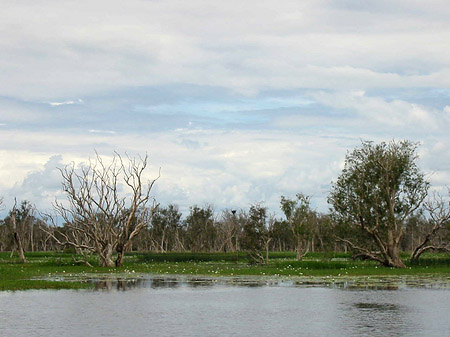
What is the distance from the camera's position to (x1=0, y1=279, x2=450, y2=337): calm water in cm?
2222

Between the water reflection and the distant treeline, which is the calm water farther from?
the distant treeline

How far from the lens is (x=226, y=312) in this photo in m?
27.0

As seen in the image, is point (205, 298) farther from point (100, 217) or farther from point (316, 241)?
point (316, 241)

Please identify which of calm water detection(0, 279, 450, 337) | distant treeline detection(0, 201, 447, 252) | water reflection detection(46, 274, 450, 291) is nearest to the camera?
calm water detection(0, 279, 450, 337)

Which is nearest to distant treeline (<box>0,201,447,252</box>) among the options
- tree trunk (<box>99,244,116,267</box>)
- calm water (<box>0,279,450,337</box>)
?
tree trunk (<box>99,244,116,267</box>)

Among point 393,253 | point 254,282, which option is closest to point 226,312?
point 254,282

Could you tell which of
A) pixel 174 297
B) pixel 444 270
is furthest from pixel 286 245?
pixel 174 297

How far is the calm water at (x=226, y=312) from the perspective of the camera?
2222 centimetres

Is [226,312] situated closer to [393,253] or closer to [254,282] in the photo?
[254,282]

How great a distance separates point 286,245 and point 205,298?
5067 inches

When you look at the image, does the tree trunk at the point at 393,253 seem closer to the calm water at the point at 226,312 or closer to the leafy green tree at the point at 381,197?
the leafy green tree at the point at 381,197

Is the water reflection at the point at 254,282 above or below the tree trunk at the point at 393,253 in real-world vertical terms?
below

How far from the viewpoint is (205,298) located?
32.6 meters

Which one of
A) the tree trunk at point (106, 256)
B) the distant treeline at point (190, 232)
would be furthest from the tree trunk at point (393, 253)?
the distant treeline at point (190, 232)
